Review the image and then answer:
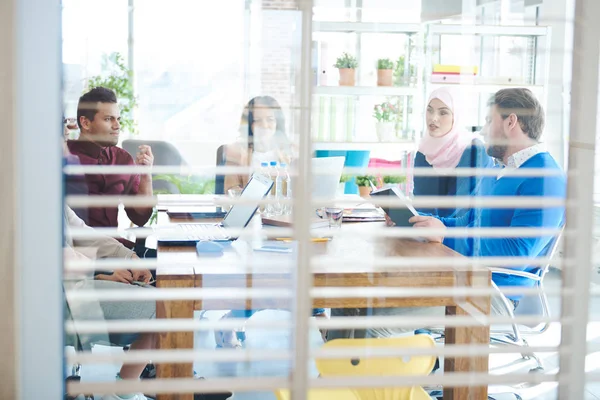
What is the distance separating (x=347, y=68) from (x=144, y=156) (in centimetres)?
54

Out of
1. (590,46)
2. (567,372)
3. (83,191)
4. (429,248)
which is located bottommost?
(567,372)

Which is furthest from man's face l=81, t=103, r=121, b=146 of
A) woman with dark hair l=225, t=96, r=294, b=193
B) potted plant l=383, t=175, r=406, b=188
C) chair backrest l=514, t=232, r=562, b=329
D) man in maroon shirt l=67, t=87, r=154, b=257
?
chair backrest l=514, t=232, r=562, b=329

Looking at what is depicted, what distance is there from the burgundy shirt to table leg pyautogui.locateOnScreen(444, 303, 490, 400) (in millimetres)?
855

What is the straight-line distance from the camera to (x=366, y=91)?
5.62ft

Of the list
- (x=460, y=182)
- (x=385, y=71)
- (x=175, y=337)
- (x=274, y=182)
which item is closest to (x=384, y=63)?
(x=385, y=71)

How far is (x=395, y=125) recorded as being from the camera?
1.72m

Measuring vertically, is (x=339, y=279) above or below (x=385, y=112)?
below

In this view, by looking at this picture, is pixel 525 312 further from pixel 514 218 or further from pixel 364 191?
pixel 364 191

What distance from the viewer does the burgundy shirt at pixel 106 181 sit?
1.35 m

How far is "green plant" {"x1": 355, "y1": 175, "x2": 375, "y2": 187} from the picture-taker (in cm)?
161

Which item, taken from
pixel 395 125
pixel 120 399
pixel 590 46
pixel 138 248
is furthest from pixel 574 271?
pixel 120 399

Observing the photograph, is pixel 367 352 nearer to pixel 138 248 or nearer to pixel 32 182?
pixel 138 248

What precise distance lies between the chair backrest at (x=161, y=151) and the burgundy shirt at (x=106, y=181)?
2 centimetres

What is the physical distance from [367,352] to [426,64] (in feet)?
2.45
